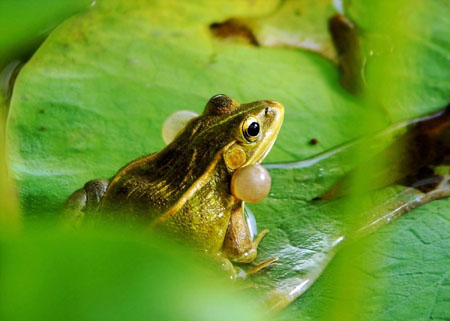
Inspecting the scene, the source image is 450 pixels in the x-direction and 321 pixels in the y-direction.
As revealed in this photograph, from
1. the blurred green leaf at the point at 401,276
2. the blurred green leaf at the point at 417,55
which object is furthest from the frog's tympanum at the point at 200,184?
the blurred green leaf at the point at 417,55

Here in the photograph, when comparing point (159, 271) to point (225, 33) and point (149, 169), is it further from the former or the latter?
point (225, 33)

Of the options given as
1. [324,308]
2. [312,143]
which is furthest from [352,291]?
[312,143]

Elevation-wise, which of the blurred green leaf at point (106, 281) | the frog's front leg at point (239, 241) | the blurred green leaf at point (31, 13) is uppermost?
the blurred green leaf at point (31, 13)

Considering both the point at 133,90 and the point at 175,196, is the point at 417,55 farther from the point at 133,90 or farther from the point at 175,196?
the point at 175,196

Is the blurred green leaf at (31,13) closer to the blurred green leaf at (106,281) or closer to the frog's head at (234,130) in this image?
the blurred green leaf at (106,281)

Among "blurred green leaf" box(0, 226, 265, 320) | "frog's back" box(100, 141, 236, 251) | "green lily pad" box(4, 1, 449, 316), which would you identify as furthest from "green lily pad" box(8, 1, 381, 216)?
"blurred green leaf" box(0, 226, 265, 320)
